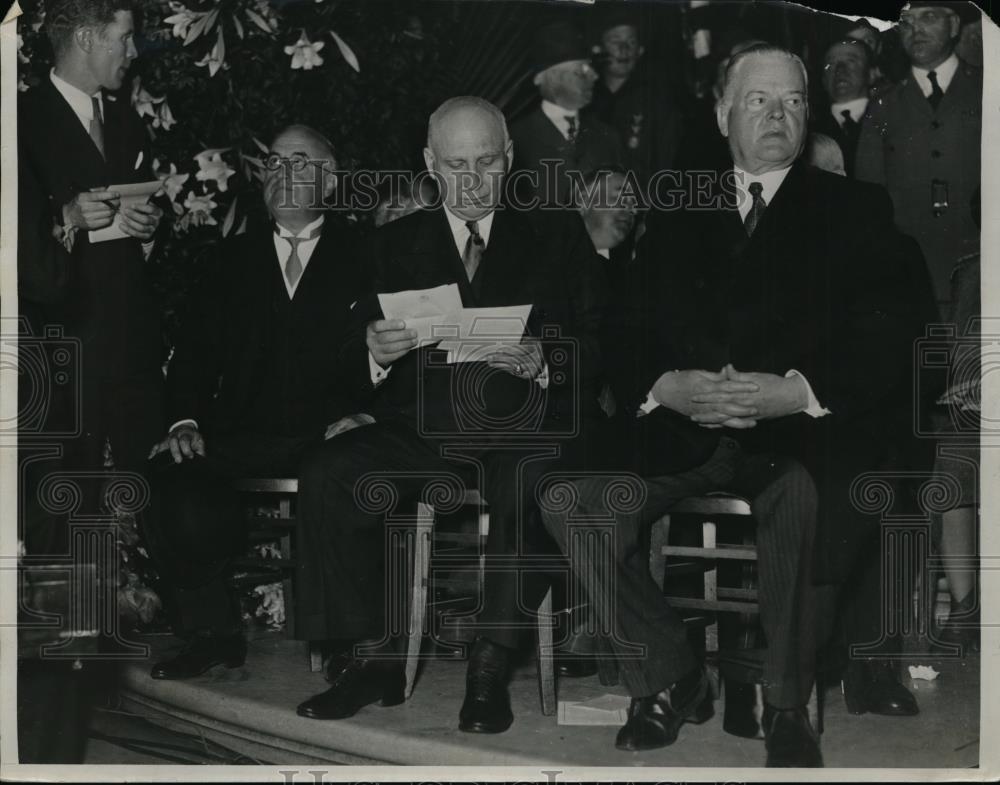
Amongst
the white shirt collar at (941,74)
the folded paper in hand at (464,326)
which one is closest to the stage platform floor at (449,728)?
the folded paper in hand at (464,326)

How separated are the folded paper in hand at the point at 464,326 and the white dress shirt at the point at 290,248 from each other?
46cm

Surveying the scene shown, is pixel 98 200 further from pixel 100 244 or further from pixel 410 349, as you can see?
pixel 410 349

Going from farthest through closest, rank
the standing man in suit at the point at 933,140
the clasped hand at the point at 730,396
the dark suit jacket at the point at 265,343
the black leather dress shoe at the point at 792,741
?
the dark suit jacket at the point at 265,343 → the standing man in suit at the point at 933,140 → the clasped hand at the point at 730,396 → the black leather dress shoe at the point at 792,741

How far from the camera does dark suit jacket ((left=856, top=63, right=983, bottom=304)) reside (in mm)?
4332

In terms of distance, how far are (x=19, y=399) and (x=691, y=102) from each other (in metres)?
2.55

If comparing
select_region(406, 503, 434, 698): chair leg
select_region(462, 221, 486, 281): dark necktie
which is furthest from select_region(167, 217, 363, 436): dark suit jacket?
select_region(406, 503, 434, 698): chair leg

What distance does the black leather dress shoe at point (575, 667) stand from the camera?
4273mm

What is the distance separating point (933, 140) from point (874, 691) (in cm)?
190

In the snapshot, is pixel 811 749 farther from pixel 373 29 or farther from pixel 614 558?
pixel 373 29

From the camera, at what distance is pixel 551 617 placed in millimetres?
4207

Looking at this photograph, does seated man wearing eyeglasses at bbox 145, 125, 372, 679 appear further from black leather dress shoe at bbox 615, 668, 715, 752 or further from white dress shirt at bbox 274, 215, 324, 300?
black leather dress shoe at bbox 615, 668, 715, 752

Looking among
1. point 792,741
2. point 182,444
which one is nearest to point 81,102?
point 182,444

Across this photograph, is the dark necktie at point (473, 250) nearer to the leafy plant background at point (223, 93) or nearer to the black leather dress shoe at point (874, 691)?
the leafy plant background at point (223, 93)

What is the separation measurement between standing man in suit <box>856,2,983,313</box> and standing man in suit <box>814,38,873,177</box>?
0.04 metres
